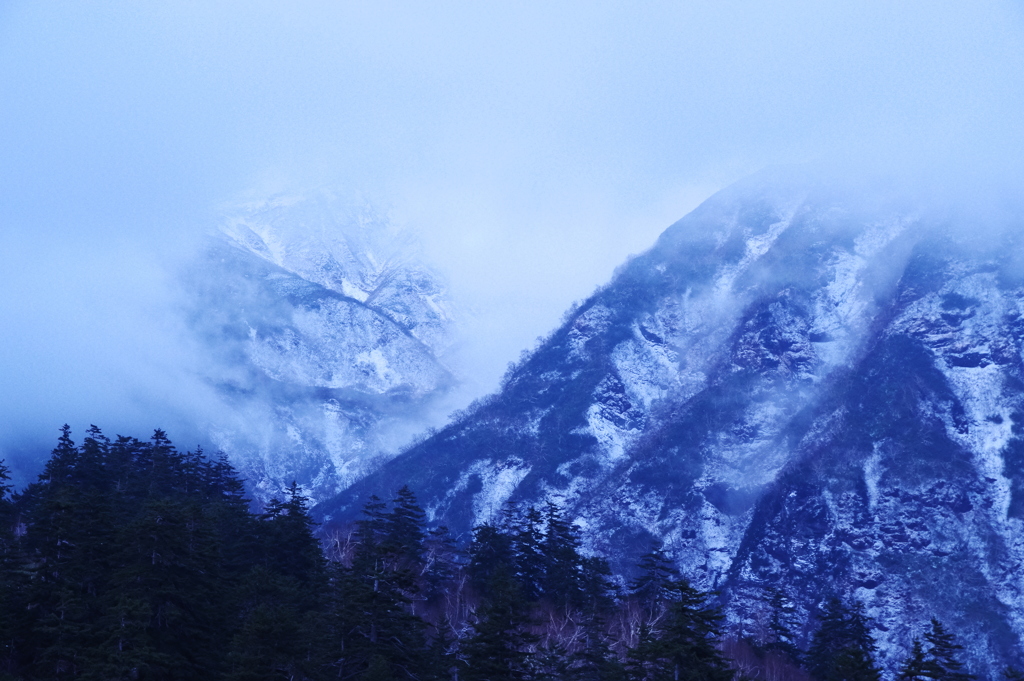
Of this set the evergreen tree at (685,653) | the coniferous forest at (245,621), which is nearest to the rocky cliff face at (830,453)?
the coniferous forest at (245,621)

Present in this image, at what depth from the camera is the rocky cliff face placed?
129500mm

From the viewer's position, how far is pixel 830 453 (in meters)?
147

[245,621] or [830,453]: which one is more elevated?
[830,453]

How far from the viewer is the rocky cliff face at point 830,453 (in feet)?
425

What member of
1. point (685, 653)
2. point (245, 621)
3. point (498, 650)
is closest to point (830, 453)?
point (685, 653)

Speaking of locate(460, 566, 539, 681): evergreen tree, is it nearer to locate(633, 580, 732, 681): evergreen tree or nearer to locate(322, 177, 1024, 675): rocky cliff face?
locate(633, 580, 732, 681): evergreen tree

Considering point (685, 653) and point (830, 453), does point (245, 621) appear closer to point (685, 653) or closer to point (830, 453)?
point (685, 653)

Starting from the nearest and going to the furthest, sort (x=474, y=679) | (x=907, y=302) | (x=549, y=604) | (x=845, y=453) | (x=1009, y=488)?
(x=474, y=679), (x=549, y=604), (x=1009, y=488), (x=845, y=453), (x=907, y=302)

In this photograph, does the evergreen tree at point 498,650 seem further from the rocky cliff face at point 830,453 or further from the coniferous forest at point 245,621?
the rocky cliff face at point 830,453

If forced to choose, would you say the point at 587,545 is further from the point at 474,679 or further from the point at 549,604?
the point at 474,679

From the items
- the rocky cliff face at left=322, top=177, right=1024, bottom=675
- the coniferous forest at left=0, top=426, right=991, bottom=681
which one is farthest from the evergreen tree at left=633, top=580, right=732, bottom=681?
the rocky cliff face at left=322, top=177, right=1024, bottom=675

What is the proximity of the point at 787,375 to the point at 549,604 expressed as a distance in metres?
121

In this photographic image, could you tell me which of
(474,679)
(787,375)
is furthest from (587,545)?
(474,679)

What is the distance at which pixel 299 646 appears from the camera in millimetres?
42406
